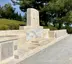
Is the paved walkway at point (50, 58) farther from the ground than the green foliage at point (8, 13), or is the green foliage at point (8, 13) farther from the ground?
the green foliage at point (8, 13)

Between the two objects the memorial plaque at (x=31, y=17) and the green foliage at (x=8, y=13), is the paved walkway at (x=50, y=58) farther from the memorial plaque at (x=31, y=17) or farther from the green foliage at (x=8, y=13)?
the green foliage at (x=8, y=13)

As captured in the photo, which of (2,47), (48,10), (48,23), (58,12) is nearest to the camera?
(2,47)

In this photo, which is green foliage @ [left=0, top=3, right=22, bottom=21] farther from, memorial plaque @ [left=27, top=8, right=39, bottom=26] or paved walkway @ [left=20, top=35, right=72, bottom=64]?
→ paved walkway @ [left=20, top=35, right=72, bottom=64]

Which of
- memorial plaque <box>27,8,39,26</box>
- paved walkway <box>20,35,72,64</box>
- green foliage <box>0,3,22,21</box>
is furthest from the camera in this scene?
green foliage <box>0,3,22,21</box>

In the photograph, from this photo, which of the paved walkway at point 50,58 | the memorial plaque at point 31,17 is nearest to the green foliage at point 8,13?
the memorial plaque at point 31,17

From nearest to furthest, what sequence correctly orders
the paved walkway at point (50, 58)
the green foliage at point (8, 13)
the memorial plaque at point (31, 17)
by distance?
1. the paved walkway at point (50, 58)
2. the memorial plaque at point (31, 17)
3. the green foliage at point (8, 13)

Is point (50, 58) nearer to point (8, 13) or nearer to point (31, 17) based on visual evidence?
point (31, 17)

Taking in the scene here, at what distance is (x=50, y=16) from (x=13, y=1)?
23.4 feet

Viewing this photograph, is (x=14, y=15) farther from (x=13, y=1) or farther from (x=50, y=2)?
(x=50, y=2)

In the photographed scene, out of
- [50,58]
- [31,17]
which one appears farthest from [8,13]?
[50,58]

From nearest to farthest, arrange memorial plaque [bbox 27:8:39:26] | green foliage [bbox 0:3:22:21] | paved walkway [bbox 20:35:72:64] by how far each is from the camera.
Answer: paved walkway [bbox 20:35:72:64], memorial plaque [bbox 27:8:39:26], green foliage [bbox 0:3:22:21]

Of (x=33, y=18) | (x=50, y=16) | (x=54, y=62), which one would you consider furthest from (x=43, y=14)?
(x=54, y=62)

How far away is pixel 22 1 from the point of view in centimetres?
3884

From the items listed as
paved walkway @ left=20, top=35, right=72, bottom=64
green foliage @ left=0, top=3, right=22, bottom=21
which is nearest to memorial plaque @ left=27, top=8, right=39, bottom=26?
paved walkway @ left=20, top=35, right=72, bottom=64
